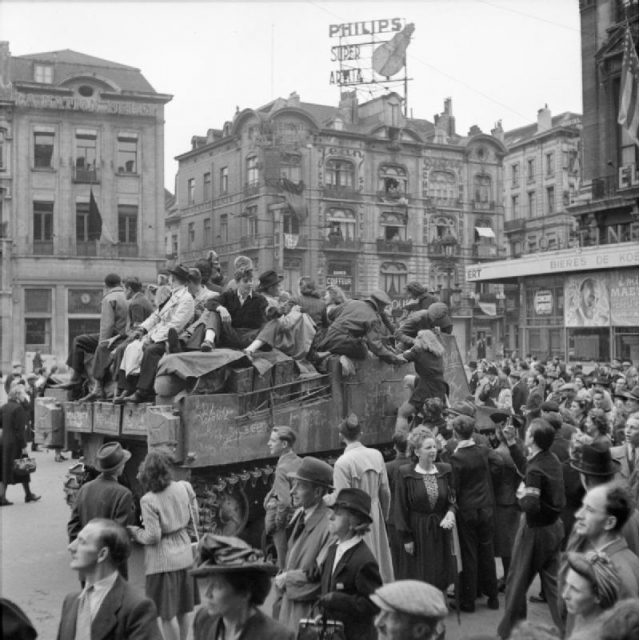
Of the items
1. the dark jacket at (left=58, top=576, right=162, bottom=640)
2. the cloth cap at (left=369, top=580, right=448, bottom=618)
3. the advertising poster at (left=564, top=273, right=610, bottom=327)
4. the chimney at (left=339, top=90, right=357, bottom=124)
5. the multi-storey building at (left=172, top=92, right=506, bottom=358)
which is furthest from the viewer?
the chimney at (left=339, top=90, right=357, bottom=124)

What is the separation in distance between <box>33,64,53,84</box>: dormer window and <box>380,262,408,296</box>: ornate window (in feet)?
81.9

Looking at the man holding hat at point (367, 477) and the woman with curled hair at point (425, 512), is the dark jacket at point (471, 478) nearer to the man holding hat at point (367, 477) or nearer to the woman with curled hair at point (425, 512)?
the woman with curled hair at point (425, 512)

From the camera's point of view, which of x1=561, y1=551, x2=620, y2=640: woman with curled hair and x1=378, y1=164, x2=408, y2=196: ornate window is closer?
x1=561, y1=551, x2=620, y2=640: woman with curled hair

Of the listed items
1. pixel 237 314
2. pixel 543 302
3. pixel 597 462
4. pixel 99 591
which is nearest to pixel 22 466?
pixel 237 314

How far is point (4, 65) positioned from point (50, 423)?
1437 inches

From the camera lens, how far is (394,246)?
59531 mm

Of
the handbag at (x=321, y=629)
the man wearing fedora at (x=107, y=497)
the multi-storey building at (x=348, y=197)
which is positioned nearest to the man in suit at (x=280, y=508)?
the man wearing fedora at (x=107, y=497)

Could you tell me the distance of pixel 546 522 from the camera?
6836 millimetres

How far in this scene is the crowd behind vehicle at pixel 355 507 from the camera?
4.04m

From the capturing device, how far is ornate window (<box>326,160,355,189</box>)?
57.9 metres

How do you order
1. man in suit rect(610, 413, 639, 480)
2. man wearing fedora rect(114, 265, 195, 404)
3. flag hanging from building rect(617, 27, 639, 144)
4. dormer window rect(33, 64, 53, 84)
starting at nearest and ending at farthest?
man in suit rect(610, 413, 639, 480), man wearing fedora rect(114, 265, 195, 404), flag hanging from building rect(617, 27, 639, 144), dormer window rect(33, 64, 53, 84)

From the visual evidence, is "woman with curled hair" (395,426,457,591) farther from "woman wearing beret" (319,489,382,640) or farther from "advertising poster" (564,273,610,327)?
"advertising poster" (564,273,610,327)

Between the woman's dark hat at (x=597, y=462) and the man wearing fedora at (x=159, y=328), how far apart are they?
16.9 ft

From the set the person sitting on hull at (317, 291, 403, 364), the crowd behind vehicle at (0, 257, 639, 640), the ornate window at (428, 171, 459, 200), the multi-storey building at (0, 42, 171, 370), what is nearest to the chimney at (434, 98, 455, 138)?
the ornate window at (428, 171, 459, 200)
